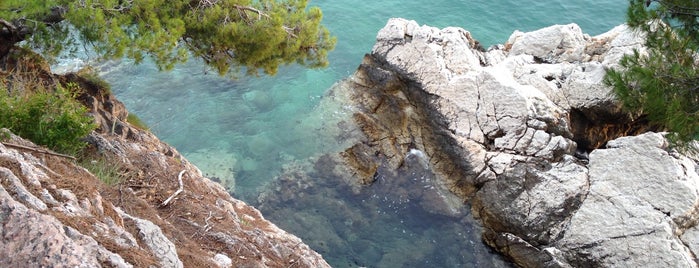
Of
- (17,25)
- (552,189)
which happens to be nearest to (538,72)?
(552,189)

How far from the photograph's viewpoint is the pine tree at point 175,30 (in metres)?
11.1

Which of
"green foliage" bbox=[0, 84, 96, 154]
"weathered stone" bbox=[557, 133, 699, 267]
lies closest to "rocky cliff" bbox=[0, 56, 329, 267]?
"green foliage" bbox=[0, 84, 96, 154]

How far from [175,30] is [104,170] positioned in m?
4.36

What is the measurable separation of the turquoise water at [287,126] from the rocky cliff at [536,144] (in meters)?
1.33

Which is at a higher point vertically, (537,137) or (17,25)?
(17,25)

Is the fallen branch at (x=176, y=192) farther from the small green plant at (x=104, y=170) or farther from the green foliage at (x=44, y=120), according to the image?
the green foliage at (x=44, y=120)

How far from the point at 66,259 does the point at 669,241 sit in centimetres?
1345

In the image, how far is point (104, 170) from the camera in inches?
346

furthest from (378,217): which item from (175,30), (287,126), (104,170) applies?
(104,170)

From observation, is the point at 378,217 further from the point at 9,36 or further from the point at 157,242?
the point at 9,36

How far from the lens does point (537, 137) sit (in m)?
16.0

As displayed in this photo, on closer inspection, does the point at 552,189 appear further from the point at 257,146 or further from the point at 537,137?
the point at 257,146

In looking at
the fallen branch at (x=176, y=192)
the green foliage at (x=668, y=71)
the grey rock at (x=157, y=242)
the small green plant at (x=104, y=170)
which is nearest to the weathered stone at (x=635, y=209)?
the green foliage at (x=668, y=71)

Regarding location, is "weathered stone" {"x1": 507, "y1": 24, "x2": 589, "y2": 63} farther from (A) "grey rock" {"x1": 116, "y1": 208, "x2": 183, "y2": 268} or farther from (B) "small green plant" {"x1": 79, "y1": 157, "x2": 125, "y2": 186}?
(A) "grey rock" {"x1": 116, "y1": 208, "x2": 183, "y2": 268}
